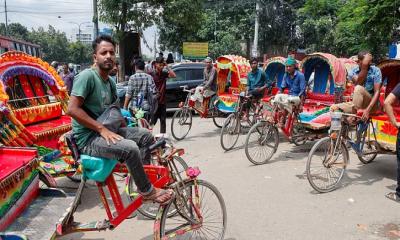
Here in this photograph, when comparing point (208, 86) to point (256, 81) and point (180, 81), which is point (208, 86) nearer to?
point (256, 81)

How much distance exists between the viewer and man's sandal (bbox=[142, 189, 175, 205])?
10.8ft

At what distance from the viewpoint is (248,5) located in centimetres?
3109

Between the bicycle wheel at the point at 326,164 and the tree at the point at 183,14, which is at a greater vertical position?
the tree at the point at 183,14

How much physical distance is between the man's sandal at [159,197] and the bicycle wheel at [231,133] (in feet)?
14.6

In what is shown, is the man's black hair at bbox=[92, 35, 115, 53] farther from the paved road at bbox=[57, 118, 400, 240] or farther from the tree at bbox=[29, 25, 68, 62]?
the tree at bbox=[29, 25, 68, 62]

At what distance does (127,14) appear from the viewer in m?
15.1

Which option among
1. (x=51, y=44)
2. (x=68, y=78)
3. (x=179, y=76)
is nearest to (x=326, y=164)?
(x=179, y=76)

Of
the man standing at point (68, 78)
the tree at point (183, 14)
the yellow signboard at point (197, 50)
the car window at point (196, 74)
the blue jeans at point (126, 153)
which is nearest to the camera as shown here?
the blue jeans at point (126, 153)

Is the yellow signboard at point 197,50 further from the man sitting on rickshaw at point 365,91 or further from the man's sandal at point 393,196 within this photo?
the man's sandal at point 393,196

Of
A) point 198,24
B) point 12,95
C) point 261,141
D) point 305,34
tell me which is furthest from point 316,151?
point 305,34

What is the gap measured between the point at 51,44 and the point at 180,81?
60929mm

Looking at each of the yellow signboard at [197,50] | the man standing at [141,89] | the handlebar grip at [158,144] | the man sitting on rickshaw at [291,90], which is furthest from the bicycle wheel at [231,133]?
the yellow signboard at [197,50]

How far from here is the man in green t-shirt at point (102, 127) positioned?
10.3ft

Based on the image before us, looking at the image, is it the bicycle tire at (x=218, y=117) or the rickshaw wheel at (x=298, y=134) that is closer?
the rickshaw wheel at (x=298, y=134)
